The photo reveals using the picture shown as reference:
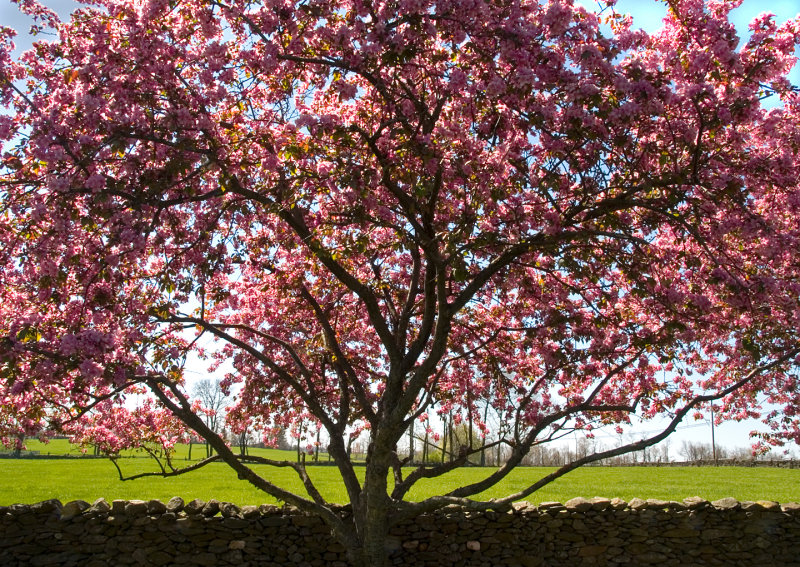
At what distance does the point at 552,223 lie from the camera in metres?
6.27

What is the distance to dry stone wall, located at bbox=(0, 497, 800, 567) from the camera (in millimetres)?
8891

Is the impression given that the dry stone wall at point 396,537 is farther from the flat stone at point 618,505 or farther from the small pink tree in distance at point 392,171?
the small pink tree in distance at point 392,171

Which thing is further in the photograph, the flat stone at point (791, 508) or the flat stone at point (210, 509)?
the flat stone at point (791, 508)

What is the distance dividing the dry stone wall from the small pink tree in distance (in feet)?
3.70

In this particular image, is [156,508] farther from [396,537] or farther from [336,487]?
[336,487]

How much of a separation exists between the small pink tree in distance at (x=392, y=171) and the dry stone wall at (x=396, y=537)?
1127 millimetres

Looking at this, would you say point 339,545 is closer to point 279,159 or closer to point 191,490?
point 279,159

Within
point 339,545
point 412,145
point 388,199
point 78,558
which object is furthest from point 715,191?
point 78,558

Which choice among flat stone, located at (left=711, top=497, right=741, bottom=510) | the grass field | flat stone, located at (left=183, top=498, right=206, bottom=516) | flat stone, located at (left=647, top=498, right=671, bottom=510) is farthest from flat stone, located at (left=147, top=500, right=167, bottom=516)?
flat stone, located at (left=711, top=497, right=741, bottom=510)

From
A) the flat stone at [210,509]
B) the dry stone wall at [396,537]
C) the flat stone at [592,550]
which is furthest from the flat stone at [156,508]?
the flat stone at [592,550]

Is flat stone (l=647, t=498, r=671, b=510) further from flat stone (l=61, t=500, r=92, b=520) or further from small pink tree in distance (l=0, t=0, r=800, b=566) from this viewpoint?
flat stone (l=61, t=500, r=92, b=520)

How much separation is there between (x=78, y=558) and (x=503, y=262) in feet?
25.3

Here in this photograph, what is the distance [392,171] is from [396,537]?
563cm

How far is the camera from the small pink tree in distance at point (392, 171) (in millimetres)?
5273
